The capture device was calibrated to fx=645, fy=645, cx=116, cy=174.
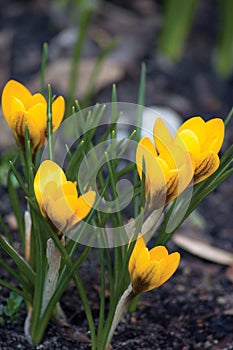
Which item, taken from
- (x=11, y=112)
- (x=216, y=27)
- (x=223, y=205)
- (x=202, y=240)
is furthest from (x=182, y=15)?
(x=11, y=112)

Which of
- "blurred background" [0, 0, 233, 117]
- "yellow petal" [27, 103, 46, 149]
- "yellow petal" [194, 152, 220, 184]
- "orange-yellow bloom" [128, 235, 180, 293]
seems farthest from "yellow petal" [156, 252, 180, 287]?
"blurred background" [0, 0, 233, 117]

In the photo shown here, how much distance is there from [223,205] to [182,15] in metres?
0.89

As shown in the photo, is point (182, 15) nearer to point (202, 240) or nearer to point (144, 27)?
point (144, 27)

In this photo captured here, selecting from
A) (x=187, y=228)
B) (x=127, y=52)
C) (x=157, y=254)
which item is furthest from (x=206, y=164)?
(x=127, y=52)

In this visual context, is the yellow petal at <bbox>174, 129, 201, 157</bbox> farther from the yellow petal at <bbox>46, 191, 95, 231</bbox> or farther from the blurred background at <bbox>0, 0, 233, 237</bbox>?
the blurred background at <bbox>0, 0, 233, 237</bbox>

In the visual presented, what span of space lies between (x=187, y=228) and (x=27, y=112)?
0.95 metres

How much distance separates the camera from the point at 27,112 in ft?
3.83

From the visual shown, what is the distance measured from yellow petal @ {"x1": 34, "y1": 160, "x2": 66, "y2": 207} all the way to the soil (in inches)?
15.7

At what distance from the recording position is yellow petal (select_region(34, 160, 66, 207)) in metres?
1.06

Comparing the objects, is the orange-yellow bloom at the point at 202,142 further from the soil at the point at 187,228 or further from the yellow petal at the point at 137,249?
the soil at the point at 187,228

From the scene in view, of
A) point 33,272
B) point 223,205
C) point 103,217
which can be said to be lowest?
point 223,205

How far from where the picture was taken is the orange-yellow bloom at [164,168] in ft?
3.47

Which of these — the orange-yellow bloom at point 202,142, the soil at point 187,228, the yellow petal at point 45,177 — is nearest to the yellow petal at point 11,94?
the yellow petal at point 45,177

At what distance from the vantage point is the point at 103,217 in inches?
46.5
